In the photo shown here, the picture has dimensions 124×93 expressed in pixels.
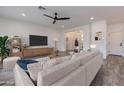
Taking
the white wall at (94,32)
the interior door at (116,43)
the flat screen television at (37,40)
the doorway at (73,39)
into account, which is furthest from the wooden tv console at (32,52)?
the interior door at (116,43)

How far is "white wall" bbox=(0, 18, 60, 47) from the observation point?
6555mm

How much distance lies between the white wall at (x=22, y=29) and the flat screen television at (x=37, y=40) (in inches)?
10.9

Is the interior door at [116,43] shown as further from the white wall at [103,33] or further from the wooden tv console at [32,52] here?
the wooden tv console at [32,52]

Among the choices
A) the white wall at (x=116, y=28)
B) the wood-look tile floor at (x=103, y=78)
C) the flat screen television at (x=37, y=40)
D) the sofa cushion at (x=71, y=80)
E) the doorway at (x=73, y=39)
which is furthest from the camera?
the doorway at (x=73, y=39)

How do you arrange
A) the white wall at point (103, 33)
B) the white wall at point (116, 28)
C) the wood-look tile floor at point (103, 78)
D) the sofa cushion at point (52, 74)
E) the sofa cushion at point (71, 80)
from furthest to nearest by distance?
the white wall at point (116, 28) → the white wall at point (103, 33) → the wood-look tile floor at point (103, 78) → the sofa cushion at point (71, 80) → the sofa cushion at point (52, 74)

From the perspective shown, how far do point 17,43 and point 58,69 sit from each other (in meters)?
6.03

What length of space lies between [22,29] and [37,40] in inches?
56.2

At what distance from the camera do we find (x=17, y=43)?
22.4 feet

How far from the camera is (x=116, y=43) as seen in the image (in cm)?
847

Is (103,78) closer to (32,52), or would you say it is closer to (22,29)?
(32,52)

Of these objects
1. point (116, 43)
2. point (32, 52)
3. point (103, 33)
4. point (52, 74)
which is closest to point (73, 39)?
point (116, 43)

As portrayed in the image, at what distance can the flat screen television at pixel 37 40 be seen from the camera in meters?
7.93

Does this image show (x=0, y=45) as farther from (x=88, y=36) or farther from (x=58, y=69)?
(x=88, y=36)
